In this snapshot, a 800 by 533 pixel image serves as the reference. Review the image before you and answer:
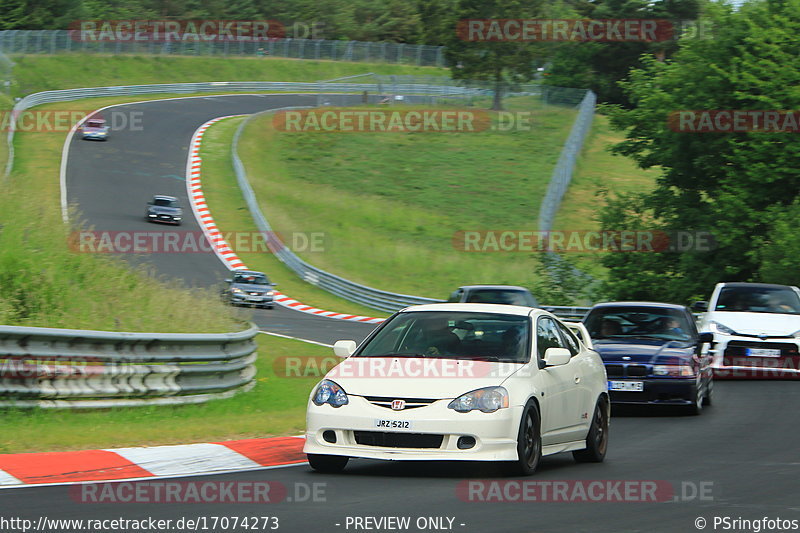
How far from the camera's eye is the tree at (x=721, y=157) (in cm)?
3431

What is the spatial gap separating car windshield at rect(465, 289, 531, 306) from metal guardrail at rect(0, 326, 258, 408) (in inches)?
393

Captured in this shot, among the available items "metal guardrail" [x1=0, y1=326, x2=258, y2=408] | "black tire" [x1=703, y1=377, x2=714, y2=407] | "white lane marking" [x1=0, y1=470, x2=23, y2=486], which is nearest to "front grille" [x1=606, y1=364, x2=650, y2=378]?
"black tire" [x1=703, y1=377, x2=714, y2=407]

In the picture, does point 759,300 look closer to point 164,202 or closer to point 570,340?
point 570,340

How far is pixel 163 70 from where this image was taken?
85.3 metres

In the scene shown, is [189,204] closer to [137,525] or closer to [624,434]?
[624,434]

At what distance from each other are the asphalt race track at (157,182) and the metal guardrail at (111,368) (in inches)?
539

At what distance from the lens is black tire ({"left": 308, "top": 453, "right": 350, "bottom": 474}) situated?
9703 millimetres

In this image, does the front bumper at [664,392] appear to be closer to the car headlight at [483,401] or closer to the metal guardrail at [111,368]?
the metal guardrail at [111,368]

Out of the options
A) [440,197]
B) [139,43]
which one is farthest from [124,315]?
[139,43]

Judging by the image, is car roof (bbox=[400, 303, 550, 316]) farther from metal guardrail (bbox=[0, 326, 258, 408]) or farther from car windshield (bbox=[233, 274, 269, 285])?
car windshield (bbox=[233, 274, 269, 285])

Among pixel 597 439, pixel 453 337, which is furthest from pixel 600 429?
pixel 453 337

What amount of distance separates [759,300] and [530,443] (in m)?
14.3

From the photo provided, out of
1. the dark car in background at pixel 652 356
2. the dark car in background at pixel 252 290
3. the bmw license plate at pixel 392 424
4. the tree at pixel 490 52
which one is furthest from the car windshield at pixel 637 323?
the tree at pixel 490 52

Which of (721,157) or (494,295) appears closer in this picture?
(494,295)
